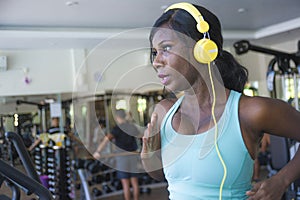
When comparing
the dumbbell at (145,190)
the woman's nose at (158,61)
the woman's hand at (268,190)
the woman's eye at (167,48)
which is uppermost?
the woman's eye at (167,48)

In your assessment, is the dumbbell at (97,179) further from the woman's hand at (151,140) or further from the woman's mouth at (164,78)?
the woman's mouth at (164,78)

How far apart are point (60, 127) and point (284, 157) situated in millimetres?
3261

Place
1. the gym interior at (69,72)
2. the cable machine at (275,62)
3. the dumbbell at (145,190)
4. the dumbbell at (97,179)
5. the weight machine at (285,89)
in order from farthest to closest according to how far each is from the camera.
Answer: the dumbbell at (145,190)
the dumbbell at (97,179)
the gym interior at (69,72)
the cable machine at (275,62)
the weight machine at (285,89)

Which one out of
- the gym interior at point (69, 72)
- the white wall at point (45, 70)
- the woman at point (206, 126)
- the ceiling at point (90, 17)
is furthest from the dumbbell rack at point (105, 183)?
the woman at point (206, 126)

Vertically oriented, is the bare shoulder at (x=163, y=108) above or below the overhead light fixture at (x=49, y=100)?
below

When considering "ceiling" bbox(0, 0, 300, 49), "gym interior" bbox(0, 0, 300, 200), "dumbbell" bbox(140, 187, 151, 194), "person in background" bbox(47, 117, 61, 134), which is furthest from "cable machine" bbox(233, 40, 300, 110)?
"person in background" bbox(47, 117, 61, 134)

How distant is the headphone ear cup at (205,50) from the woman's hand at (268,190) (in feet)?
0.98

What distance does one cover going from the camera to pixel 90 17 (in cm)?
500

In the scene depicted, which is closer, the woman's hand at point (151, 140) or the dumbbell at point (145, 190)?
the woman's hand at point (151, 140)

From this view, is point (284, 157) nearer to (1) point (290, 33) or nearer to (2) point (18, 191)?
(2) point (18, 191)

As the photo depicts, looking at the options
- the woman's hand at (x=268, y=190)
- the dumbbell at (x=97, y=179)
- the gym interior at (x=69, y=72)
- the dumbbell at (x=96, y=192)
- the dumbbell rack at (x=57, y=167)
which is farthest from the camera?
the dumbbell at (x=97, y=179)

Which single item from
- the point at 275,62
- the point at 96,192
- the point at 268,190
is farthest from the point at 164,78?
the point at 96,192

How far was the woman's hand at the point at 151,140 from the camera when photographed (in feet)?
2.99

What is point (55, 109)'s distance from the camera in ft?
19.2
